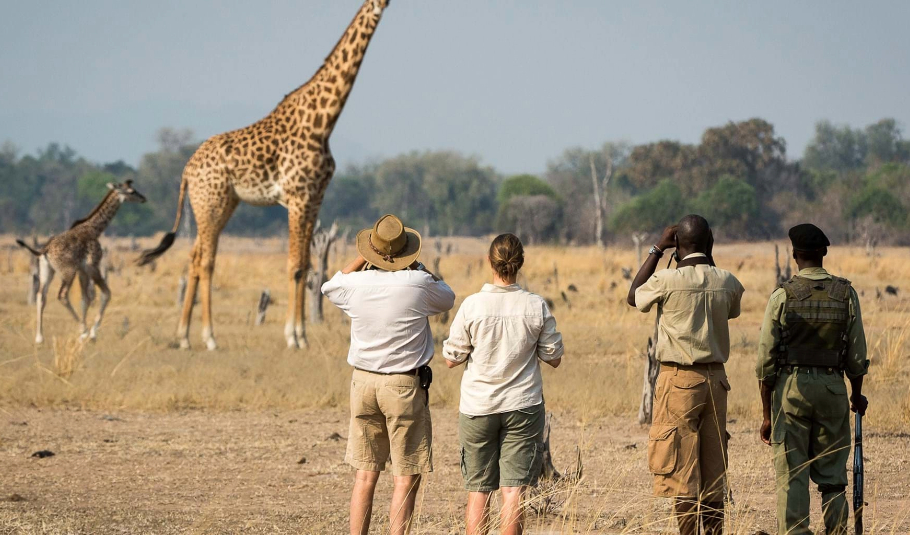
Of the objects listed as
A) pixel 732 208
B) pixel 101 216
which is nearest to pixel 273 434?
pixel 101 216

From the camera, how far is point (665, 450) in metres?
4.40

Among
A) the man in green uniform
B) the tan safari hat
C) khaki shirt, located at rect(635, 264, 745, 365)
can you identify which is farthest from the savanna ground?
the tan safari hat

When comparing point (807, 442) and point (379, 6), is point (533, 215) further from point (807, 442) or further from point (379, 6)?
point (807, 442)

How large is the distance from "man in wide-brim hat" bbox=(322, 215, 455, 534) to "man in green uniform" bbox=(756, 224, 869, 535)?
135 centimetres

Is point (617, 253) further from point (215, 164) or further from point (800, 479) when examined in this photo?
point (800, 479)

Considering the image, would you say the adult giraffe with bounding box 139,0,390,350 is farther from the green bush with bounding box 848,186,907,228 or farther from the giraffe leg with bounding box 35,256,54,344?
the green bush with bounding box 848,186,907,228

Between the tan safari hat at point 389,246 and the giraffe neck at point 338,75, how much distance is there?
6.85 m

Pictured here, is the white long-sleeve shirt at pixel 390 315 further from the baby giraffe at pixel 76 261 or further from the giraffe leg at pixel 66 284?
the giraffe leg at pixel 66 284

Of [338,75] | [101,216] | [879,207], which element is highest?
[879,207]

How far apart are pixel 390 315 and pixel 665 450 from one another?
123 cm

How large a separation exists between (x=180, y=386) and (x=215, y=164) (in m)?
3.10

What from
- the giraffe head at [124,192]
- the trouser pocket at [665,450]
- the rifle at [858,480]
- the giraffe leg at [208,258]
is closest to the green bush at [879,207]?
the giraffe head at [124,192]

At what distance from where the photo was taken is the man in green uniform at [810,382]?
438 cm

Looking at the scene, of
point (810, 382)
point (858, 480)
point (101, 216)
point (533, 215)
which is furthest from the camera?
point (533, 215)
